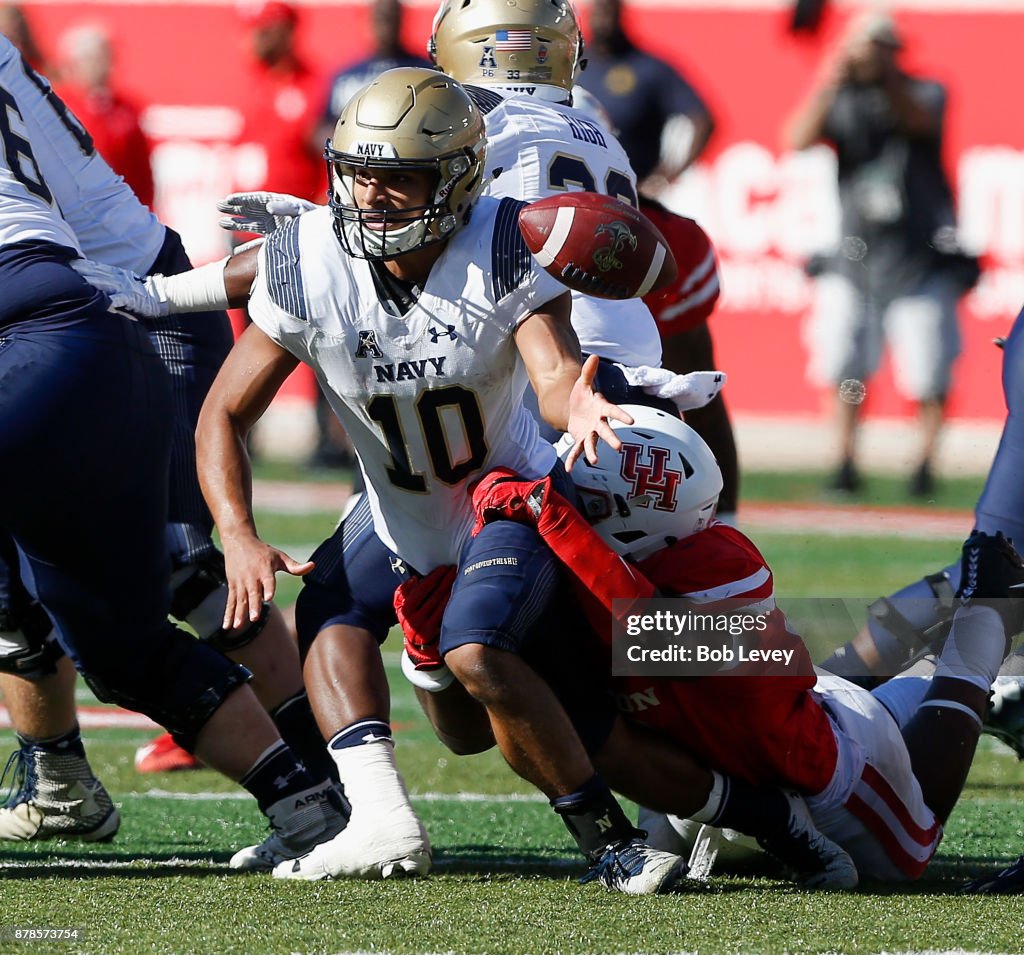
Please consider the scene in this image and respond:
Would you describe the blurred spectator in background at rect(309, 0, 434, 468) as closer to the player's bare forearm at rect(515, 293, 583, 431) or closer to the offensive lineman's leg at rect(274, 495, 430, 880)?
the offensive lineman's leg at rect(274, 495, 430, 880)

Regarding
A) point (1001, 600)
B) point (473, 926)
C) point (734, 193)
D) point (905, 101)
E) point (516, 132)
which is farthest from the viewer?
point (734, 193)

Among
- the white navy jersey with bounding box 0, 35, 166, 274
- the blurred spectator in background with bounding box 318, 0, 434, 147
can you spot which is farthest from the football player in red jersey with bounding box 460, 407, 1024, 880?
the blurred spectator in background with bounding box 318, 0, 434, 147

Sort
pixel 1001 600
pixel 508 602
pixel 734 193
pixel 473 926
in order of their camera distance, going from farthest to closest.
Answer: pixel 734 193 < pixel 1001 600 < pixel 508 602 < pixel 473 926

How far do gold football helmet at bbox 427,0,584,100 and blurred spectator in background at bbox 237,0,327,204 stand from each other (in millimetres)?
5120

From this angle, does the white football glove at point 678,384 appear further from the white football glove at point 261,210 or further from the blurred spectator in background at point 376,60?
the blurred spectator in background at point 376,60

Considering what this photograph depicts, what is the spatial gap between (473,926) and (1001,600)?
4.84 ft

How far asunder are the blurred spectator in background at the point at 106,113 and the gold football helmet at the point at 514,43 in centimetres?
443

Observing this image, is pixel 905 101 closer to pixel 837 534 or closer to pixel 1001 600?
pixel 837 534

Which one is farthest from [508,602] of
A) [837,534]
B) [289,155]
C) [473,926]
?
[289,155]

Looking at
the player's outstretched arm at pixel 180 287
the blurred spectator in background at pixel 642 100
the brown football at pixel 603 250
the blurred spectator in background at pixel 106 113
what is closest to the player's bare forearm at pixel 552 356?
the brown football at pixel 603 250

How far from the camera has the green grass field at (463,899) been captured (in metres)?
2.91

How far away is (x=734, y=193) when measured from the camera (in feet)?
36.7

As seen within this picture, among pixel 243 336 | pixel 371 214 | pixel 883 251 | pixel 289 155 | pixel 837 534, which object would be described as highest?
pixel 371 214

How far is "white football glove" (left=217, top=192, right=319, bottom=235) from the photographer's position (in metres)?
3.92
